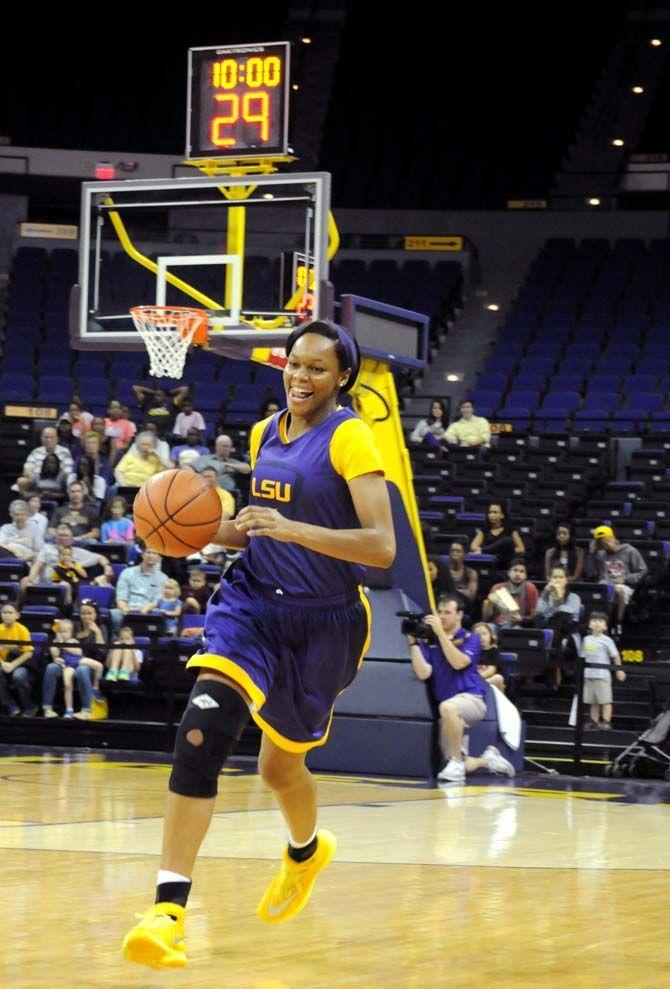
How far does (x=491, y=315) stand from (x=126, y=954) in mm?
21946

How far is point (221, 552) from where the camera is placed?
15305 mm

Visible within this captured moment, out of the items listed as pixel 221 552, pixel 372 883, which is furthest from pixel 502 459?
pixel 372 883

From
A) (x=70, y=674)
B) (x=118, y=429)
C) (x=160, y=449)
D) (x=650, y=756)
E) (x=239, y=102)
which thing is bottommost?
(x=650, y=756)

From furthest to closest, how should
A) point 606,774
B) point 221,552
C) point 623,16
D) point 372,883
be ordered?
point 623,16, point 221,552, point 606,774, point 372,883

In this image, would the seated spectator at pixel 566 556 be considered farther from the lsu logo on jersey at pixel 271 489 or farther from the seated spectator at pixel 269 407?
the lsu logo on jersey at pixel 271 489

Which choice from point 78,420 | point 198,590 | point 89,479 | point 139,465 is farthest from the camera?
point 78,420

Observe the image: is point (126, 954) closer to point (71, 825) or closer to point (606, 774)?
point (71, 825)

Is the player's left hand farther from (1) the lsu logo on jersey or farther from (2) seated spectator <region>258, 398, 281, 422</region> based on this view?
(2) seated spectator <region>258, 398, 281, 422</region>

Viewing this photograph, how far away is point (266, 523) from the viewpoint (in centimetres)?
416

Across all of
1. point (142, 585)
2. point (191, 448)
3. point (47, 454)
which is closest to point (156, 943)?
point (142, 585)

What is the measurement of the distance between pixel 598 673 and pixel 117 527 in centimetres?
542

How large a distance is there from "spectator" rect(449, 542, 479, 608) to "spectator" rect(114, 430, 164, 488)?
134 inches

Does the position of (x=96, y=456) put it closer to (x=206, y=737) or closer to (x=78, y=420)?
(x=78, y=420)

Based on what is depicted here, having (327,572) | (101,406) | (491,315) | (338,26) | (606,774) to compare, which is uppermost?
(338,26)
